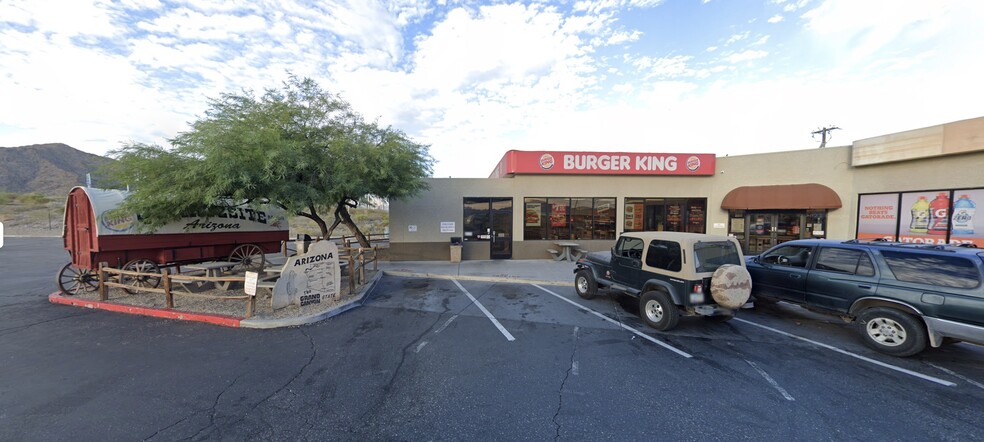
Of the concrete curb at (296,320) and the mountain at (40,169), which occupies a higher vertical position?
the mountain at (40,169)

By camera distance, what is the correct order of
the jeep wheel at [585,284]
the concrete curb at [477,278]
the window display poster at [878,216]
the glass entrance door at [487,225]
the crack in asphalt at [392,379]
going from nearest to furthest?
the crack in asphalt at [392,379] < the jeep wheel at [585,284] < the concrete curb at [477,278] < the window display poster at [878,216] < the glass entrance door at [487,225]

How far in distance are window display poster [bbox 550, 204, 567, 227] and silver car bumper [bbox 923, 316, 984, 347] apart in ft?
32.8

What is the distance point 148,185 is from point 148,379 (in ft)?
21.0

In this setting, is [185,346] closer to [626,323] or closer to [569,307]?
[569,307]

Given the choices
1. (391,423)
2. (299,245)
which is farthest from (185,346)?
(391,423)

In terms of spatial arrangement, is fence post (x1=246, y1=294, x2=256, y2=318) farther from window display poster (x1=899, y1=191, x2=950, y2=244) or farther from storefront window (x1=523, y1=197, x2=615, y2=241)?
window display poster (x1=899, y1=191, x2=950, y2=244)

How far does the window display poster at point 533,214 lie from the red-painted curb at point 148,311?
404 inches

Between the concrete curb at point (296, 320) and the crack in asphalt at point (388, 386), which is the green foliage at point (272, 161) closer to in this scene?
the concrete curb at point (296, 320)

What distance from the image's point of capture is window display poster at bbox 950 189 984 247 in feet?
32.4

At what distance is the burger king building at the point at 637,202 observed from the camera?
40.3 ft

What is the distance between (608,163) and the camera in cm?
1338

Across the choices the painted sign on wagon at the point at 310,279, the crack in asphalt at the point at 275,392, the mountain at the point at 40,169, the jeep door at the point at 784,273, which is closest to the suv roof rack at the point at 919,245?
the jeep door at the point at 784,273

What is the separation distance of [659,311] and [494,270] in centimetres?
617

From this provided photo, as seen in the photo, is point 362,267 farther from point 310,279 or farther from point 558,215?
point 558,215
